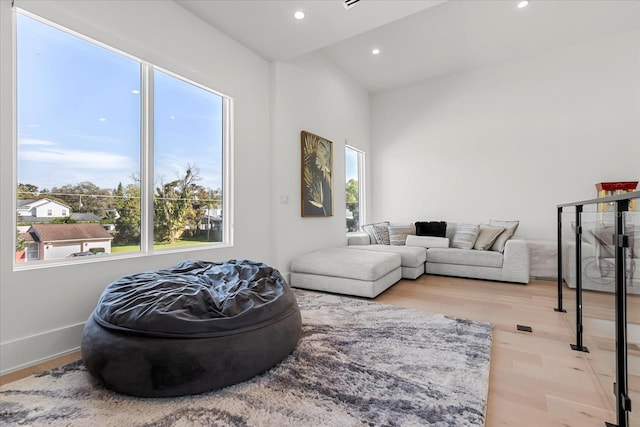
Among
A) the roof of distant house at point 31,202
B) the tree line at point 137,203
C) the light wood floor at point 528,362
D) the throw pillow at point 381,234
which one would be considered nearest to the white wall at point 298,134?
the throw pillow at point 381,234

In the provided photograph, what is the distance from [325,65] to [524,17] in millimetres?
2694

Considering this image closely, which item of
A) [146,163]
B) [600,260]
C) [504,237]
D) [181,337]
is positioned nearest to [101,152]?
[146,163]

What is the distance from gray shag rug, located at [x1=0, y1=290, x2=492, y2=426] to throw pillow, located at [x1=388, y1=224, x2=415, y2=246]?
2.81 meters

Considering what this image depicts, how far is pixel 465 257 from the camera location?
13.9 ft

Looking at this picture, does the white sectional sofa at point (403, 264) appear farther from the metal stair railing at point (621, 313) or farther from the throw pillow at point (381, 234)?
the metal stair railing at point (621, 313)

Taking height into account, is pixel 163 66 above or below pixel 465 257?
above

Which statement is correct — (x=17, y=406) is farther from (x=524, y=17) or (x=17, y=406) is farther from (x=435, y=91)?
(x=435, y=91)

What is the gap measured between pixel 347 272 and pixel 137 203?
6.96ft

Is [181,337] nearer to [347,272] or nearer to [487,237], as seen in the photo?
[347,272]

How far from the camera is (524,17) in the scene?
3.80 meters

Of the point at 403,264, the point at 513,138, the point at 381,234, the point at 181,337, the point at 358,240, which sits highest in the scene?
the point at 513,138

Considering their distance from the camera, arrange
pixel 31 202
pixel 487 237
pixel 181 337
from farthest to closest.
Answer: pixel 487 237
pixel 31 202
pixel 181 337

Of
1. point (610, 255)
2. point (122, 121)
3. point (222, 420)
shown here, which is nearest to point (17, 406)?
point (222, 420)

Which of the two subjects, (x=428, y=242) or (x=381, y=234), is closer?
(x=428, y=242)
